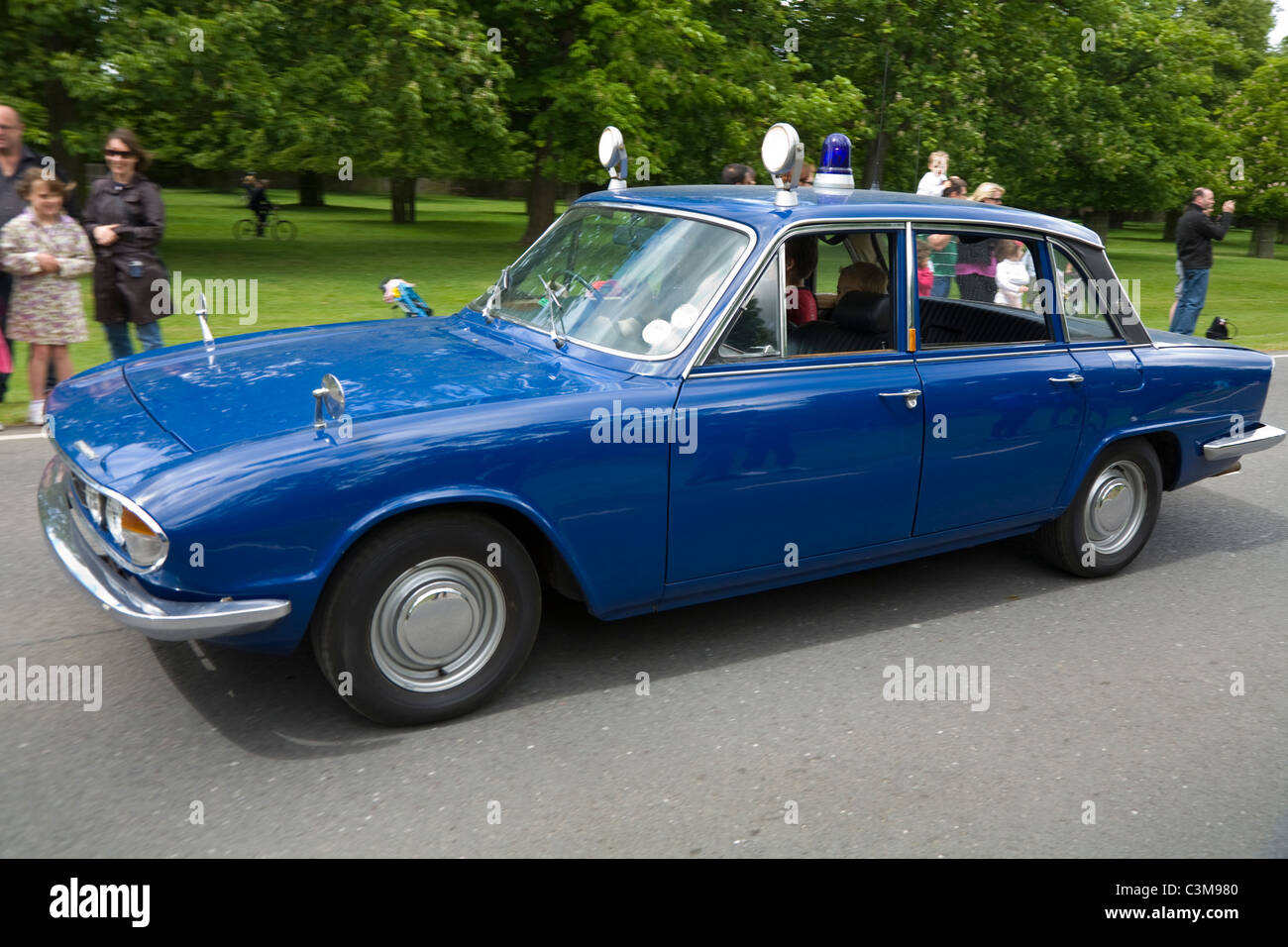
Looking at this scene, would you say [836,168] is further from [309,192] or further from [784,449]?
[309,192]

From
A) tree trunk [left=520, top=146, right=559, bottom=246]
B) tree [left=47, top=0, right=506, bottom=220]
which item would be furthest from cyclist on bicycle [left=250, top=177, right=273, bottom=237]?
tree trunk [left=520, top=146, right=559, bottom=246]

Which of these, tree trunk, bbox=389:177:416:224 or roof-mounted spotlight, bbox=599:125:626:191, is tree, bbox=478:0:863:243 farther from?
roof-mounted spotlight, bbox=599:125:626:191

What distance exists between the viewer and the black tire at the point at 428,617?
363cm

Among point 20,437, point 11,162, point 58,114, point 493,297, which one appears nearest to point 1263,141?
point 58,114

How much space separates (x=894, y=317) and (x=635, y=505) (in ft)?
4.83

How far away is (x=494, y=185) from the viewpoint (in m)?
62.5

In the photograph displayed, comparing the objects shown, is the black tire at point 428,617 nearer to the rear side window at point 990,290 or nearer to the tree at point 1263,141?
the rear side window at point 990,290

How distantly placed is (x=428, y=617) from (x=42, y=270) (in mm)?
5497

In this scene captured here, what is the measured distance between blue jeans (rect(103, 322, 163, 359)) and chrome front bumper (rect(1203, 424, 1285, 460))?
6.76 meters

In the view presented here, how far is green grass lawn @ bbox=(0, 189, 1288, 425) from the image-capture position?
14625 mm

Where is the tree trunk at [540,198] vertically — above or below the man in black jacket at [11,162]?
above

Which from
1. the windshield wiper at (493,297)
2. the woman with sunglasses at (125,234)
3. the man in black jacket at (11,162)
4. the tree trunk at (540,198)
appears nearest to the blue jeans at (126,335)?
the woman with sunglasses at (125,234)

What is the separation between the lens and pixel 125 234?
7.96 m

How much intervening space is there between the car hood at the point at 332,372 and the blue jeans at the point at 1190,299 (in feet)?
36.4
